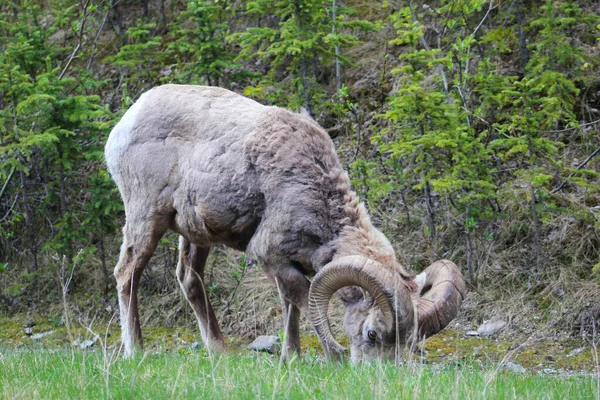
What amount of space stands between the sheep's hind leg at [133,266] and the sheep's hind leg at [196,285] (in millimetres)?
535

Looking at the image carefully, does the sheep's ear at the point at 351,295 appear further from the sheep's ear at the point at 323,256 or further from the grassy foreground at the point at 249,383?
the grassy foreground at the point at 249,383

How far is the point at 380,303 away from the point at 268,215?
129 centimetres

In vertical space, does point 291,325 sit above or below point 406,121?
below

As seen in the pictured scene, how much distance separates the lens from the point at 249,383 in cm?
425

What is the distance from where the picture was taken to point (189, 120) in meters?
7.47

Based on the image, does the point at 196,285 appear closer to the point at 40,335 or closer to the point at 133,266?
the point at 133,266

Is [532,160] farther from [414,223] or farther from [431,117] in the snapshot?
[414,223]

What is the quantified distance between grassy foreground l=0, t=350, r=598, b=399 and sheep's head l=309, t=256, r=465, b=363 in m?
0.70

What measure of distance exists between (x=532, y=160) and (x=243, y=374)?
5.09 meters

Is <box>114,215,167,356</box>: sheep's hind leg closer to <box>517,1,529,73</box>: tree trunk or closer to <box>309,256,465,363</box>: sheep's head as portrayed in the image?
<box>309,256,465,363</box>: sheep's head

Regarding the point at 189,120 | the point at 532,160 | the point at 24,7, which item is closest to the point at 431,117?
the point at 532,160

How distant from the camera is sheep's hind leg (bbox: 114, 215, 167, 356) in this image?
7.48m

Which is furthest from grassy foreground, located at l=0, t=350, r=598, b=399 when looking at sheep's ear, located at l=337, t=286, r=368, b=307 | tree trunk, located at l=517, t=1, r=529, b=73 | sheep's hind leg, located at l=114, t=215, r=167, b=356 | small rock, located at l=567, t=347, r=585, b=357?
tree trunk, located at l=517, t=1, r=529, b=73

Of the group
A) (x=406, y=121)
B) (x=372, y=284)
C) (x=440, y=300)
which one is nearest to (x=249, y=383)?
(x=372, y=284)
